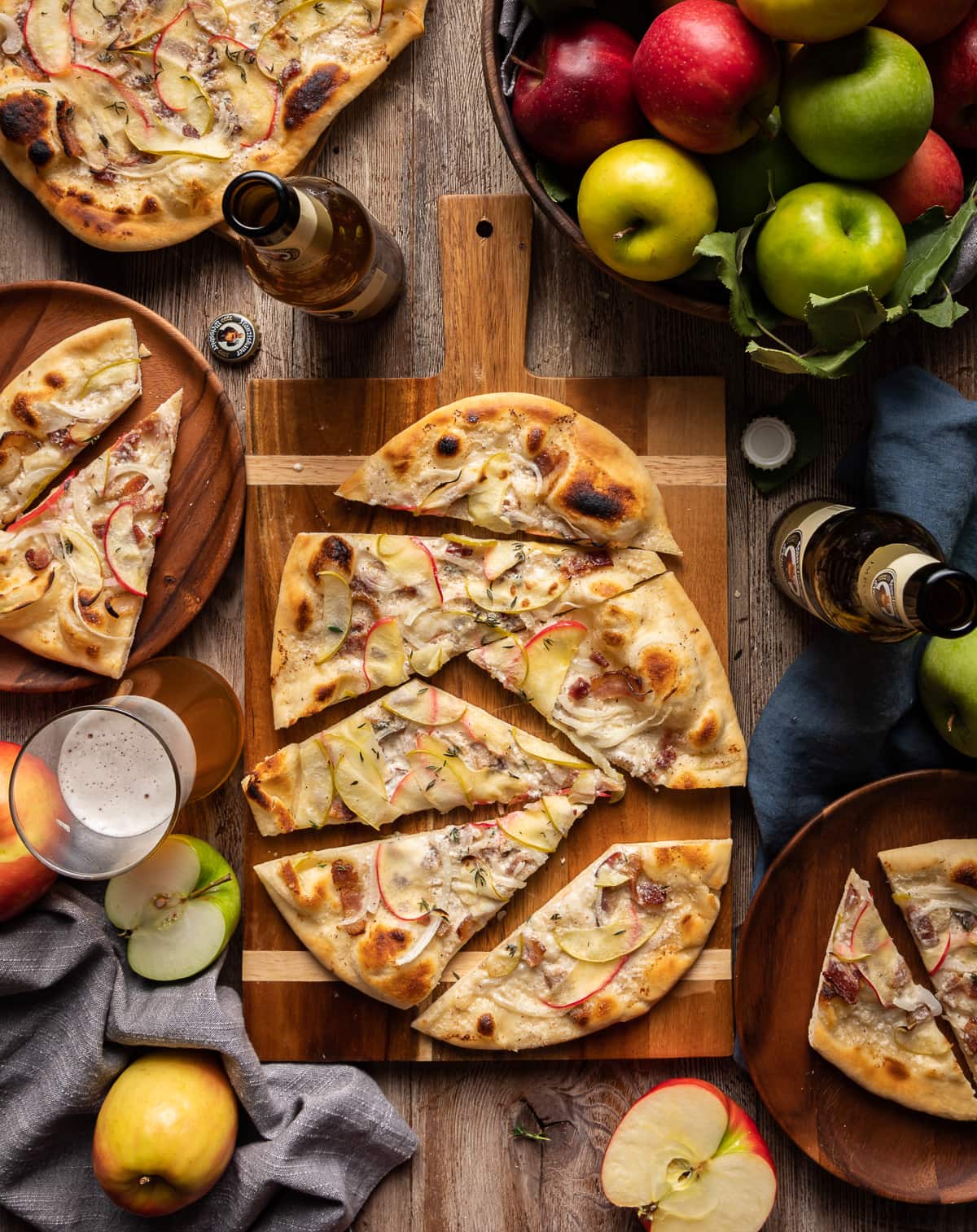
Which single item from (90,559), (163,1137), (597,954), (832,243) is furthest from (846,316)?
(163,1137)

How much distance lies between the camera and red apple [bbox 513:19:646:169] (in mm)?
2555

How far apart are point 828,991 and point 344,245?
2557 mm

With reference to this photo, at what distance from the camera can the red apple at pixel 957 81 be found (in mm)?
2537

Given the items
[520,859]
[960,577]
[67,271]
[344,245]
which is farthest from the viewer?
[67,271]

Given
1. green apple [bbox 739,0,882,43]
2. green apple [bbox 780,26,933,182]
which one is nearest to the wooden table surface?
green apple [bbox 780,26,933,182]

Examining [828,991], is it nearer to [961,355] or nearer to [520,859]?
[520,859]

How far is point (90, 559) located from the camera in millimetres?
3074

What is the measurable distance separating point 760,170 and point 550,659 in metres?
1.44

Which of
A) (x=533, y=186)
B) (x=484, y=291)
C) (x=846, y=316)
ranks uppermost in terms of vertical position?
(x=533, y=186)

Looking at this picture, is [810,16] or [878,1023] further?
[878,1023]

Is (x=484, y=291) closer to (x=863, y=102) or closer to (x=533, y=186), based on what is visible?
(x=533, y=186)

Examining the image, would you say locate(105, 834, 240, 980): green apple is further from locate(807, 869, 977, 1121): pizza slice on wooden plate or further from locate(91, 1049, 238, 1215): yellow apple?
locate(807, 869, 977, 1121): pizza slice on wooden plate

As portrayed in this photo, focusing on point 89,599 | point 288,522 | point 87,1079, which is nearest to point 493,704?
point 288,522

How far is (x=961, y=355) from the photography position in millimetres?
3094
